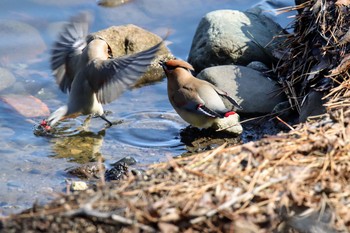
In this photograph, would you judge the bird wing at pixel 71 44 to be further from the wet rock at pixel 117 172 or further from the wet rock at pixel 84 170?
the wet rock at pixel 117 172

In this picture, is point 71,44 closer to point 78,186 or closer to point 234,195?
point 78,186

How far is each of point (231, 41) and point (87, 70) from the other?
59.1 inches

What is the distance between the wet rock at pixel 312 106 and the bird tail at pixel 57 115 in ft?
6.61

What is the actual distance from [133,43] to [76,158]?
2.17m

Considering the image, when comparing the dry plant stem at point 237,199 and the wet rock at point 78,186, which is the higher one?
the dry plant stem at point 237,199

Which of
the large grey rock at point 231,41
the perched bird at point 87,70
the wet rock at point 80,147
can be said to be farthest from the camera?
the large grey rock at point 231,41

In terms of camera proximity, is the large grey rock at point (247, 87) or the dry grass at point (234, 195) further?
the large grey rock at point (247, 87)

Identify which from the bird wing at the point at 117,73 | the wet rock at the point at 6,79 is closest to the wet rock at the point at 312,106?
the bird wing at the point at 117,73

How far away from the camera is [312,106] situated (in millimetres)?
5152

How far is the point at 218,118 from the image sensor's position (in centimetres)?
583

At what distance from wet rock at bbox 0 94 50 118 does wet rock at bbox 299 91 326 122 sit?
2383 millimetres

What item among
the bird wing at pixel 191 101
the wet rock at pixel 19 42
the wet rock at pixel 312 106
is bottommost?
the wet rock at pixel 19 42

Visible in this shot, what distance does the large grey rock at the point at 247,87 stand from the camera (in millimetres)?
6035

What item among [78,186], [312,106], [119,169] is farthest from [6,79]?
[312,106]
